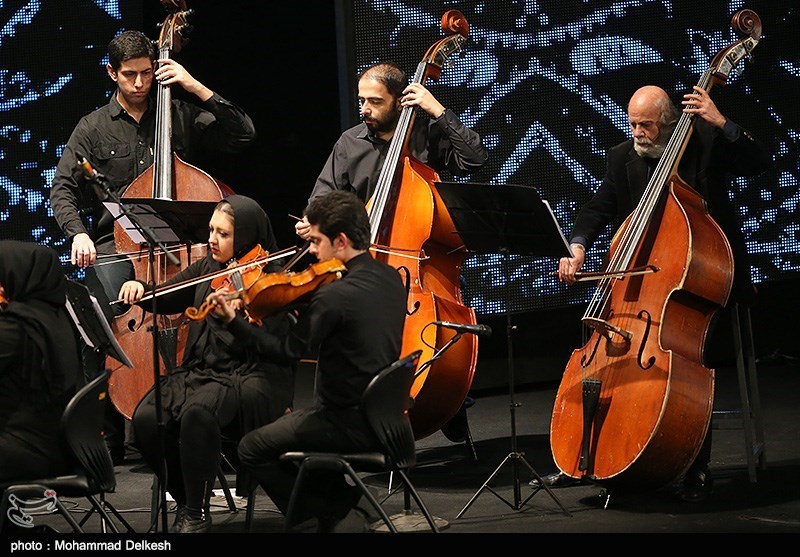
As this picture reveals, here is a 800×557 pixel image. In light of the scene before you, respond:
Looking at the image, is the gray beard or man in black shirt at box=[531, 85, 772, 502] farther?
the gray beard

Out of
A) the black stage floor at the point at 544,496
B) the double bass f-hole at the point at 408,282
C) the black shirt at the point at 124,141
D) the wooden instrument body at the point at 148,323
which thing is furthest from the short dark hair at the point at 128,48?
the black stage floor at the point at 544,496

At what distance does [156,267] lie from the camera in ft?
16.6

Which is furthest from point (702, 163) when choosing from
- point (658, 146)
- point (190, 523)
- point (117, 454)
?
point (117, 454)

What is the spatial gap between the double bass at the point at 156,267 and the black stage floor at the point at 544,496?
1.58 feet

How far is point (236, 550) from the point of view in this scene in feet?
11.4

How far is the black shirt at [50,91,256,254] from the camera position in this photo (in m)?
5.45

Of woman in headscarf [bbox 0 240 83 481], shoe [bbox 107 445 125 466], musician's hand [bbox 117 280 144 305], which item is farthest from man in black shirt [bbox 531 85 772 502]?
shoe [bbox 107 445 125 466]

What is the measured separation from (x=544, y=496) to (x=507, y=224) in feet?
3.61

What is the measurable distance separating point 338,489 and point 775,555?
139cm

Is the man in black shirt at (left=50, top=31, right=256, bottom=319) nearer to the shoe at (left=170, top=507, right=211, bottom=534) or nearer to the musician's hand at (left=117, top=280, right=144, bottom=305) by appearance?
the musician's hand at (left=117, top=280, right=144, bottom=305)

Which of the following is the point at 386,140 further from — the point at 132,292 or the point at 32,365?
the point at 32,365

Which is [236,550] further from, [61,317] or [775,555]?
[775,555]

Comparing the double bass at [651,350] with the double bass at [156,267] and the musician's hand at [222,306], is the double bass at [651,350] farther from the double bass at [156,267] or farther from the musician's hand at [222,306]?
the double bass at [156,267]

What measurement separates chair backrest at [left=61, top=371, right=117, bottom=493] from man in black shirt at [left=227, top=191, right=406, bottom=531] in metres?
0.44
